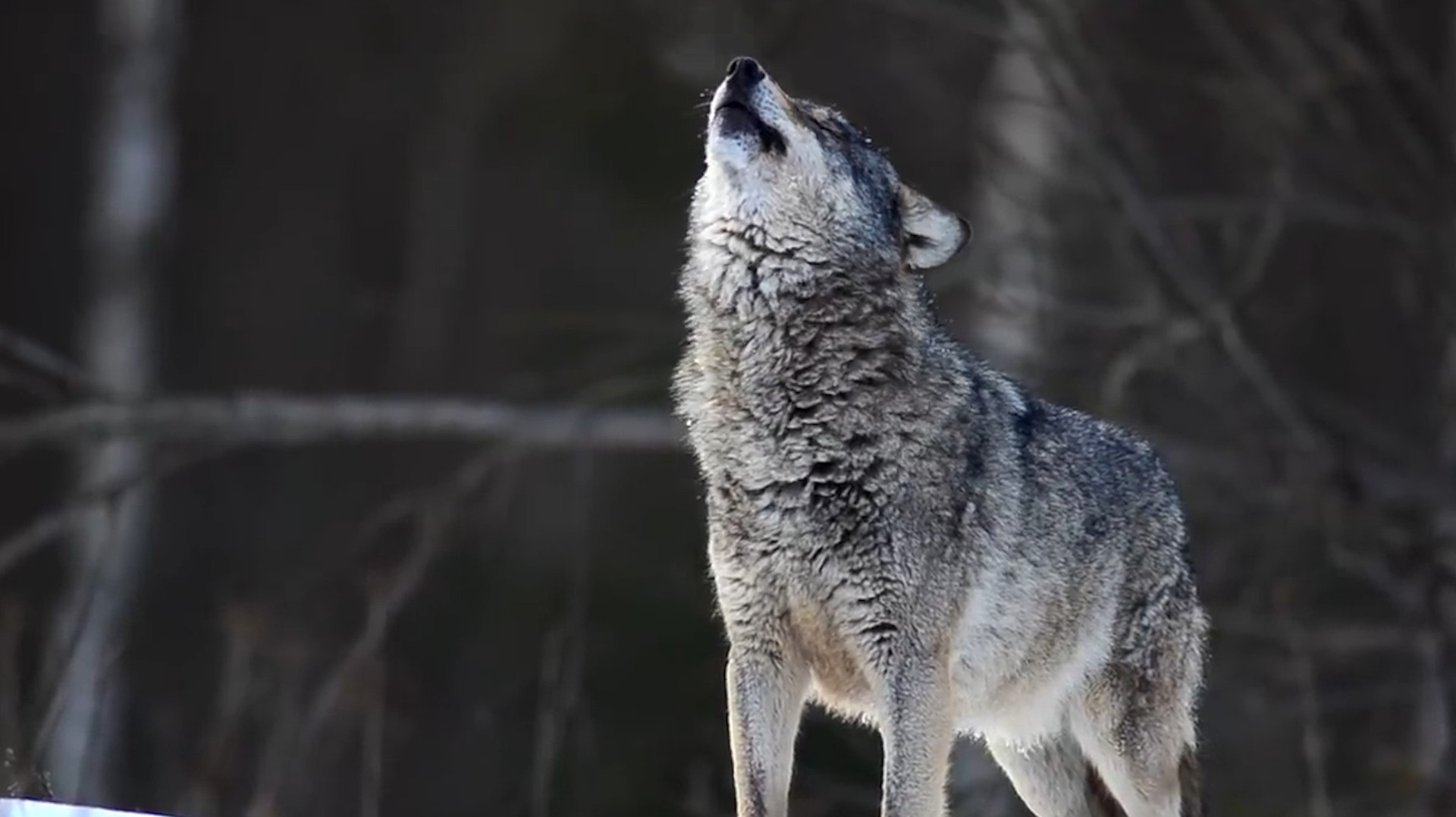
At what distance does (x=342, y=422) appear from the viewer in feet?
32.7

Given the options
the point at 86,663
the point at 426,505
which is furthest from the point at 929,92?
the point at 86,663

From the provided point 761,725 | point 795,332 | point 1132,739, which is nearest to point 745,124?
point 795,332

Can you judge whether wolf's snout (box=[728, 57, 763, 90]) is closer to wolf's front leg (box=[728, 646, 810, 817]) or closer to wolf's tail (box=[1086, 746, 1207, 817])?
wolf's front leg (box=[728, 646, 810, 817])

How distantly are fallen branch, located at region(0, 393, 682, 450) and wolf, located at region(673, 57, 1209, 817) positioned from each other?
14.0 ft

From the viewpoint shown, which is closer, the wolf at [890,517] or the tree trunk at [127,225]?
the wolf at [890,517]

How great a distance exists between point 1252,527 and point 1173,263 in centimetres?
141

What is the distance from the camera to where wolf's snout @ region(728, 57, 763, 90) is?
499cm

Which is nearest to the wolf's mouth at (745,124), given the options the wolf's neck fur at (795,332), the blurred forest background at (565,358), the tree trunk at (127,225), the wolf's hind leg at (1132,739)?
the wolf's neck fur at (795,332)

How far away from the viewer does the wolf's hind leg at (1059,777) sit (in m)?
5.66

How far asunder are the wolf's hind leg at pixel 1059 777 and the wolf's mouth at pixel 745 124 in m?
1.56

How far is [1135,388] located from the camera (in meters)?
9.91

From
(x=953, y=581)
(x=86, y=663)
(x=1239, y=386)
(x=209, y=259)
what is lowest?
(x=953, y=581)

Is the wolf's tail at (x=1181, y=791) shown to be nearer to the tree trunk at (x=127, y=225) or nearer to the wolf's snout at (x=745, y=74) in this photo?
the wolf's snout at (x=745, y=74)

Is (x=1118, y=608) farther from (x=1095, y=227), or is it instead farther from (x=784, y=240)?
(x=1095, y=227)
